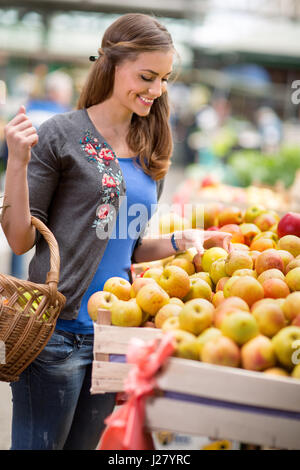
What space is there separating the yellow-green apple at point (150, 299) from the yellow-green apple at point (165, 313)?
0.03 metres

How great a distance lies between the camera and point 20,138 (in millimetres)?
1584

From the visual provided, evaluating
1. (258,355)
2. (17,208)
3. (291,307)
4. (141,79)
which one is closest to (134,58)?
(141,79)

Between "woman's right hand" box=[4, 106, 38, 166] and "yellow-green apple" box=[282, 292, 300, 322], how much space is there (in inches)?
35.4

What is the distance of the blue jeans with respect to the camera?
5.87 ft

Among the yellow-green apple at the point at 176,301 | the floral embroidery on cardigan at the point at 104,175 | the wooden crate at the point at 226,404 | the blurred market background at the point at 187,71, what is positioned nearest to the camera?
the wooden crate at the point at 226,404

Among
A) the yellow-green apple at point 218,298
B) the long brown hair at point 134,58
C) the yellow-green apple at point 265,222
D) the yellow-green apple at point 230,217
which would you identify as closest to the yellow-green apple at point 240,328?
the yellow-green apple at point 218,298

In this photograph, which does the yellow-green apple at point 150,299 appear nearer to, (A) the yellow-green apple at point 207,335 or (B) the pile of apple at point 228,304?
(B) the pile of apple at point 228,304

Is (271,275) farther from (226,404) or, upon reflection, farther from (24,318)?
(24,318)

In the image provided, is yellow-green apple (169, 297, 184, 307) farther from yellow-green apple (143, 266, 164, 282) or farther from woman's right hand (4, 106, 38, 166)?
woman's right hand (4, 106, 38, 166)

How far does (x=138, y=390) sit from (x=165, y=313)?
14.1 inches

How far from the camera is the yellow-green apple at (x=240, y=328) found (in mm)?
1357

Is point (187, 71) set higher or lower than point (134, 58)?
lower
